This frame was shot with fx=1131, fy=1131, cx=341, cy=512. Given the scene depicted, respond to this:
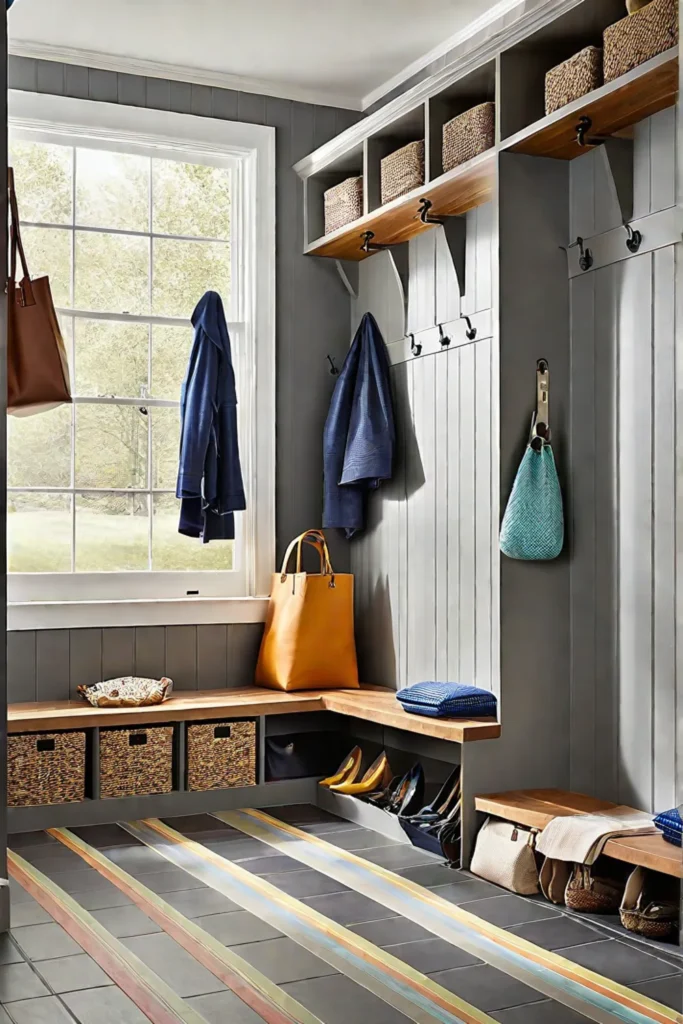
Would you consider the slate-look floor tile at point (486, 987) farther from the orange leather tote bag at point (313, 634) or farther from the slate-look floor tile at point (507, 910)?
the orange leather tote bag at point (313, 634)

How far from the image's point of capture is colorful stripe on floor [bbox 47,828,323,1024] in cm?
258

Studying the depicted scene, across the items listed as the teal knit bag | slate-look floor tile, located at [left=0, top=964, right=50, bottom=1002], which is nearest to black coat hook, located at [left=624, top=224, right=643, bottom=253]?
the teal knit bag

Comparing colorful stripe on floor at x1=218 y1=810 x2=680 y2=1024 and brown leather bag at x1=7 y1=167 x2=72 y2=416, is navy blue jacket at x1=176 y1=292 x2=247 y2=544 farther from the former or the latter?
colorful stripe on floor at x1=218 y1=810 x2=680 y2=1024

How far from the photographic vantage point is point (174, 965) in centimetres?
285

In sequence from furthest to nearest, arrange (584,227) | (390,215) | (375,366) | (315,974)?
(375,366) → (390,215) → (584,227) → (315,974)

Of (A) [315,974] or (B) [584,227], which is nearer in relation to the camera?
(A) [315,974]

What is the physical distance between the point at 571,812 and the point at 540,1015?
3.27 ft

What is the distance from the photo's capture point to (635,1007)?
258 cm

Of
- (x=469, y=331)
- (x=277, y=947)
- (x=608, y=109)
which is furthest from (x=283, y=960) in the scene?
(x=608, y=109)

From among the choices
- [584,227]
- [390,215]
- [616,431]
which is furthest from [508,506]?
[390,215]

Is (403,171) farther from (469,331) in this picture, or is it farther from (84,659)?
(84,659)

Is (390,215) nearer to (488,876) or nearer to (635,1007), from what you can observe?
(488,876)

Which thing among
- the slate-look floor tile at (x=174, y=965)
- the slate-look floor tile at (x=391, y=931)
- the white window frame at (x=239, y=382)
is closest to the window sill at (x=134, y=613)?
the white window frame at (x=239, y=382)

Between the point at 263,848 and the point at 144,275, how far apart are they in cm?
249
